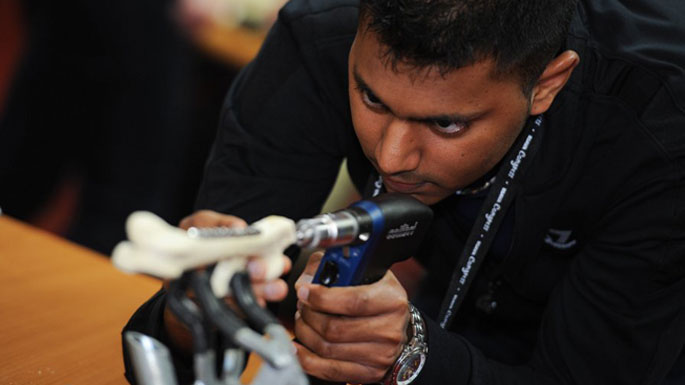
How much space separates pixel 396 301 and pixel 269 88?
444mm

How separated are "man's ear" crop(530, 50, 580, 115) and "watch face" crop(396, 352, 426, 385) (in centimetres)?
37

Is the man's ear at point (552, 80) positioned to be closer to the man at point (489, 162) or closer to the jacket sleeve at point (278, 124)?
the man at point (489, 162)

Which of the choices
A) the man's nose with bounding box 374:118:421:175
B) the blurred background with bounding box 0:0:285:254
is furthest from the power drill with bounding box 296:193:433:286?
the blurred background with bounding box 0:0:285:254

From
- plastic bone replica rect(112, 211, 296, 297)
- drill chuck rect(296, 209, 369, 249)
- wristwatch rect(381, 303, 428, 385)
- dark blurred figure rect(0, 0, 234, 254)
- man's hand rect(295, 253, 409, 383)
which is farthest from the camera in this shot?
dark blurred figure rect(0, 0, 234, 254)

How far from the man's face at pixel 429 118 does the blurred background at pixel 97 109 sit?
43.4 inches

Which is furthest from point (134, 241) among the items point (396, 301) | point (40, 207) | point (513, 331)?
point (40, 207)

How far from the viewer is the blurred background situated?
2057 millimetres

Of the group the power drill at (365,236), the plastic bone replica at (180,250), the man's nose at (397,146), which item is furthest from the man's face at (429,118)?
the plastic bone replica at (180,250)

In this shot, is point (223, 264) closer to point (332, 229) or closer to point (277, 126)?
point (332, 229)

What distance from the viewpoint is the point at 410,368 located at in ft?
3.54

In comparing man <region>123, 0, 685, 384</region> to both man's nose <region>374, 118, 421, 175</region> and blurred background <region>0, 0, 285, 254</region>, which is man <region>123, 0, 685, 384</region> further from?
blurred background <region>0, 0, 285, 254</region>

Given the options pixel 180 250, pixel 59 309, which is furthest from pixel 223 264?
pixel 59 309

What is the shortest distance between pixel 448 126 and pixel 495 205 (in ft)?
0.62

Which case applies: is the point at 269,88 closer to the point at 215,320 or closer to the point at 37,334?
the point at 37,334
